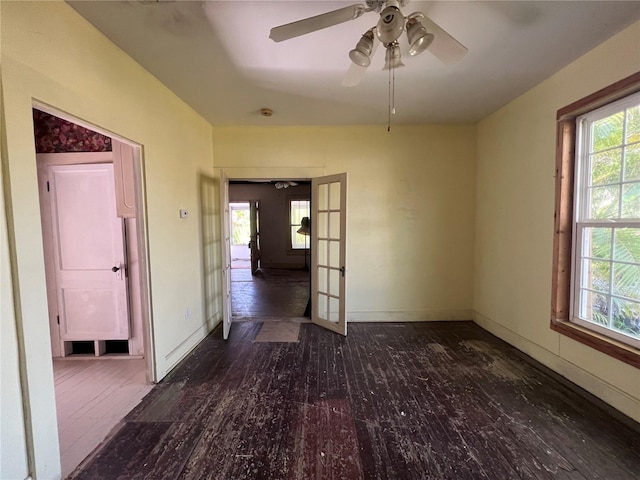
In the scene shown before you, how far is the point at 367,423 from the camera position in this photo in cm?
195

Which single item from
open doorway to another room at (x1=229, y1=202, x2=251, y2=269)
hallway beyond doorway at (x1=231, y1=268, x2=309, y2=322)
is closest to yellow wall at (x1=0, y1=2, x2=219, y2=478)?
hallway beyond doorway at (x1=231, y1=268, x2=309, y2=322)

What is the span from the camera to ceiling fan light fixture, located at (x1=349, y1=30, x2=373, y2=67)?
1.62 m

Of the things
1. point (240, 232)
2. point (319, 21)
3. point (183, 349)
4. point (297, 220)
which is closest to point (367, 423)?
point (183, 349)

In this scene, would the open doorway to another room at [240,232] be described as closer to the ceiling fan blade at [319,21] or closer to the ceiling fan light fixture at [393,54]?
the ceiling fan light fixture at [393,54]

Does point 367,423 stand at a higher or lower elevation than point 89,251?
lower

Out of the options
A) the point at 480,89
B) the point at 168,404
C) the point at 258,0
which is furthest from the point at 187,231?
the point at 480,89

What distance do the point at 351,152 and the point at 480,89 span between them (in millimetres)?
1608

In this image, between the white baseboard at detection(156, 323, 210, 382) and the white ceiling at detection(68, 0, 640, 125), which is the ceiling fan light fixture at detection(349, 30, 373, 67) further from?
the white baseboard at detection(156, 323, 210, 382)

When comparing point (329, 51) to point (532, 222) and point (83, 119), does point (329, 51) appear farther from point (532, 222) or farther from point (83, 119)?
point (532, 222)

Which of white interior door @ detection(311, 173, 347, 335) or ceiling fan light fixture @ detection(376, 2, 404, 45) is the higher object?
ceiling fan light fixture @ detection(376, 2, 404, 45)

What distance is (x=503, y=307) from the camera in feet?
10.8

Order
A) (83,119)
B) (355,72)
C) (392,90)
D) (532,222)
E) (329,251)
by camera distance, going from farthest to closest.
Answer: (329,251) → (532,222) → (392,90) → (355,72) → (83,119)

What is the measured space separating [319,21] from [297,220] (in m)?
7.09

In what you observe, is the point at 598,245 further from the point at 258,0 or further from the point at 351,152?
the point at 258,0
